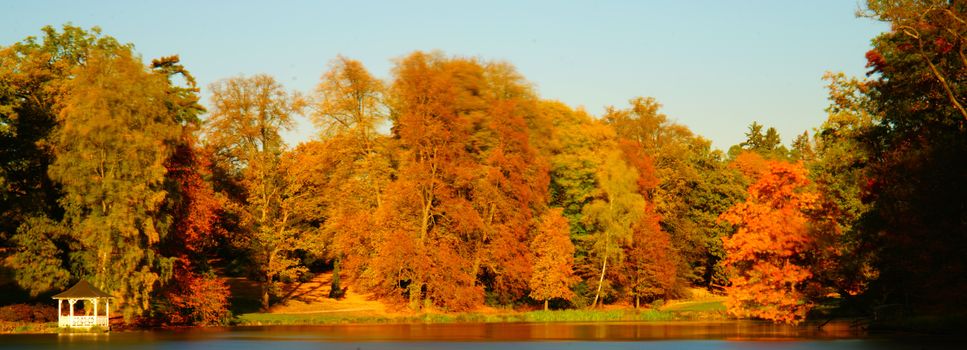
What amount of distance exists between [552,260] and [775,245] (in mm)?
22770

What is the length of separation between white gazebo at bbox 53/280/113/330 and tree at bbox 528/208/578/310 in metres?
27.3

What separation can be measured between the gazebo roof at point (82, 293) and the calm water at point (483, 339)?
2097mm

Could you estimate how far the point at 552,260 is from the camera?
63500mm

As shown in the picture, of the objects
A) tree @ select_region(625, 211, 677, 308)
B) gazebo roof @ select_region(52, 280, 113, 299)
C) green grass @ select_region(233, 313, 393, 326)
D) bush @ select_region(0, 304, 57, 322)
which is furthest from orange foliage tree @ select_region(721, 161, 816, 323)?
bush @ select_region(0, 304, 57, 322)

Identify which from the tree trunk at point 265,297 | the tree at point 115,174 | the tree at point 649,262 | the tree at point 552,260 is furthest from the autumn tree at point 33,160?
the tree at point 649,262

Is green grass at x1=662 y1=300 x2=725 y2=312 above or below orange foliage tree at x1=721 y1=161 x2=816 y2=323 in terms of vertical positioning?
below

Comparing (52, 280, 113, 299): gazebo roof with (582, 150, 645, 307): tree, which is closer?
(52, 280, 113, 299): gazebo roof

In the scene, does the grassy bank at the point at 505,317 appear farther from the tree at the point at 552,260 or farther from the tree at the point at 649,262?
the tree at the point at 649,262

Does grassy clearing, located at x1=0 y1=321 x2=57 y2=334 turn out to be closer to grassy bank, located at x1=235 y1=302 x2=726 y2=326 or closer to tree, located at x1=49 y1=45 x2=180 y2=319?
tree, located at x1=49 y1=45 x2=180 y2=319

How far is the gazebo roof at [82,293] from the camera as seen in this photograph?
4456cm

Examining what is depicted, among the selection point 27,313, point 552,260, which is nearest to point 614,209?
point 552,260

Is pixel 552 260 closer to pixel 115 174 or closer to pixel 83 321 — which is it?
pixel 115 174

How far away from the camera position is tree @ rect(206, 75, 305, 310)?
2446 inches

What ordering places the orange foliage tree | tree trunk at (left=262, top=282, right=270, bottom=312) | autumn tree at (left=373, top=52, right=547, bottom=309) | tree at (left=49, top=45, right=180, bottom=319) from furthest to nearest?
tree trunk at (left=262, top=282, right=270, bottom=312) < autumn tree at (left=373, top=52, right=547, bottom=309) < tree at (left=49, top=45, right=180, bottom=319) < the orange foliage tree
